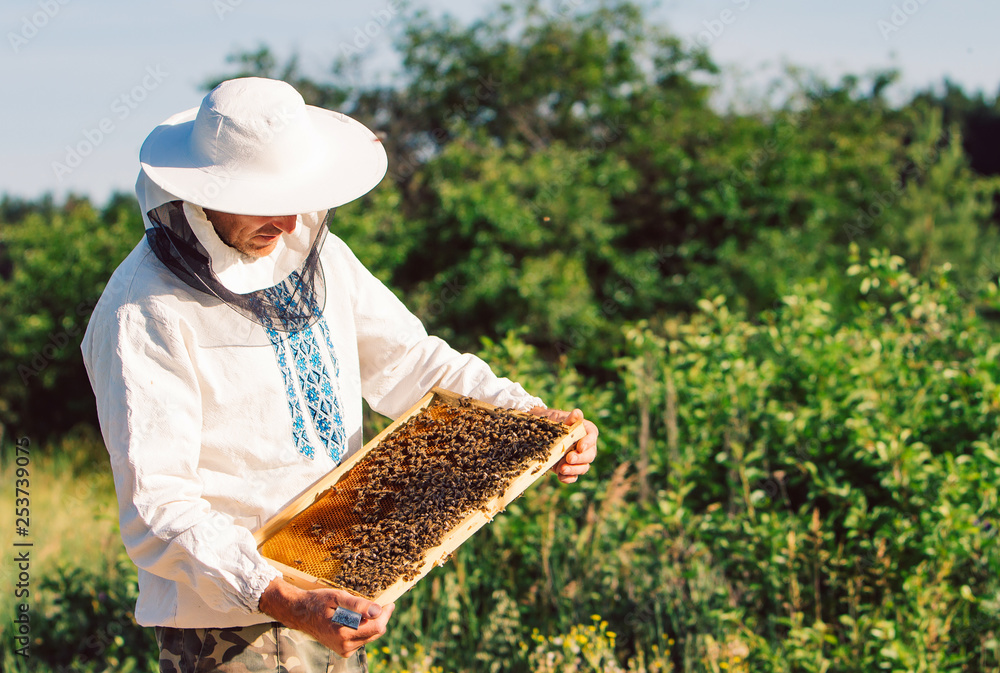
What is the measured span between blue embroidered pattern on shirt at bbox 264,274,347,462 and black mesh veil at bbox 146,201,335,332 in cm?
2

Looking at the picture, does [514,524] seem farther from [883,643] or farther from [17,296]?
[17,296]

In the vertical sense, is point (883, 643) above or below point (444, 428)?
below

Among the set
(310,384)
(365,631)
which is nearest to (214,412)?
(310,384)

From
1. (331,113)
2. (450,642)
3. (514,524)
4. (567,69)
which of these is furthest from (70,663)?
(567,69)

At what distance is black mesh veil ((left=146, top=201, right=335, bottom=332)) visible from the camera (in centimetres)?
195

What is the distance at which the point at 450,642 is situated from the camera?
3.48 metres

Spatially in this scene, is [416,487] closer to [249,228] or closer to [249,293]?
[249,293]

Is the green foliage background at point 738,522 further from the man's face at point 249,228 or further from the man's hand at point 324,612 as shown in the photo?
the man's face at point 249,228

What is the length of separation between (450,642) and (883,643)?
183 centimetres

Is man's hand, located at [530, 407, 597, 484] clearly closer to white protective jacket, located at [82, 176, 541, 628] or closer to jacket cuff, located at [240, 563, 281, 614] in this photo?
white protective jacket, located at [82, 176, 541, 628]

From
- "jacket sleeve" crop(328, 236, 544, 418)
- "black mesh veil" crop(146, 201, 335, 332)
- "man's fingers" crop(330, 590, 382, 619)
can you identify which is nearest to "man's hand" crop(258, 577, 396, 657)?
"man's fingers" crop(330, 590, 382, 619)

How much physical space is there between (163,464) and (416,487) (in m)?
0.67

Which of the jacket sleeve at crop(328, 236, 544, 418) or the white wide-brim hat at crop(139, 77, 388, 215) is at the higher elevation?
the white wide-brim hat at crop(139, 77, 388, 215)

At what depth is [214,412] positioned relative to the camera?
1.98 m
